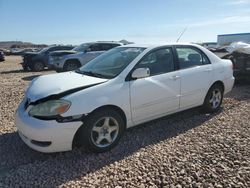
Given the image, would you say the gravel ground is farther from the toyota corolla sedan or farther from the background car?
the background car

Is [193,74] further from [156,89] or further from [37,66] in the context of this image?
[37,66]

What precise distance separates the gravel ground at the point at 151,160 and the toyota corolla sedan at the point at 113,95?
0.88 ft

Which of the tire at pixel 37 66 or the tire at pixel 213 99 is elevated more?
the tire at pixel 213 99

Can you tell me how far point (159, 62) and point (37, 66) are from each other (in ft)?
43.7

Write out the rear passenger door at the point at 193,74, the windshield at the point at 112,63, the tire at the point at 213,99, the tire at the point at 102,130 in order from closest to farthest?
the tire at the point at 102,130 → the windshield at the point at 112,63 → the rear passenger door at the point at 193,74 → the tire at the point at 213,99

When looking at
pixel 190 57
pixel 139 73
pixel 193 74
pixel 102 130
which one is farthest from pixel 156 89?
pixel 190 57

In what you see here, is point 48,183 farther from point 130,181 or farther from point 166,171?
point 166,171

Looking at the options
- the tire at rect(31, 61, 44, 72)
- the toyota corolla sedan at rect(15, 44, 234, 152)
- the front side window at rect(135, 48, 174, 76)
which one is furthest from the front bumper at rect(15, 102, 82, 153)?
the tire at rect(31, 61, 44, 72)

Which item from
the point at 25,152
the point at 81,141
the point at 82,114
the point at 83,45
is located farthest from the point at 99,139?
the point at 83,45

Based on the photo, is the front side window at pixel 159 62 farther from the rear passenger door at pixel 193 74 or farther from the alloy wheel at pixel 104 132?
the alloy wheel at pixel 104 132

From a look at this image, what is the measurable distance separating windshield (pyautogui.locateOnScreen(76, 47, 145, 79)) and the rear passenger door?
922 mm

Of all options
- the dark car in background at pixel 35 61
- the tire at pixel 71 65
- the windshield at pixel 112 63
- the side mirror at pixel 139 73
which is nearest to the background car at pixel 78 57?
the tire at pixel 71 65

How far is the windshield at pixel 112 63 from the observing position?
4590mm

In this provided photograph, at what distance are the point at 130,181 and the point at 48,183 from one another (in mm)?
984
